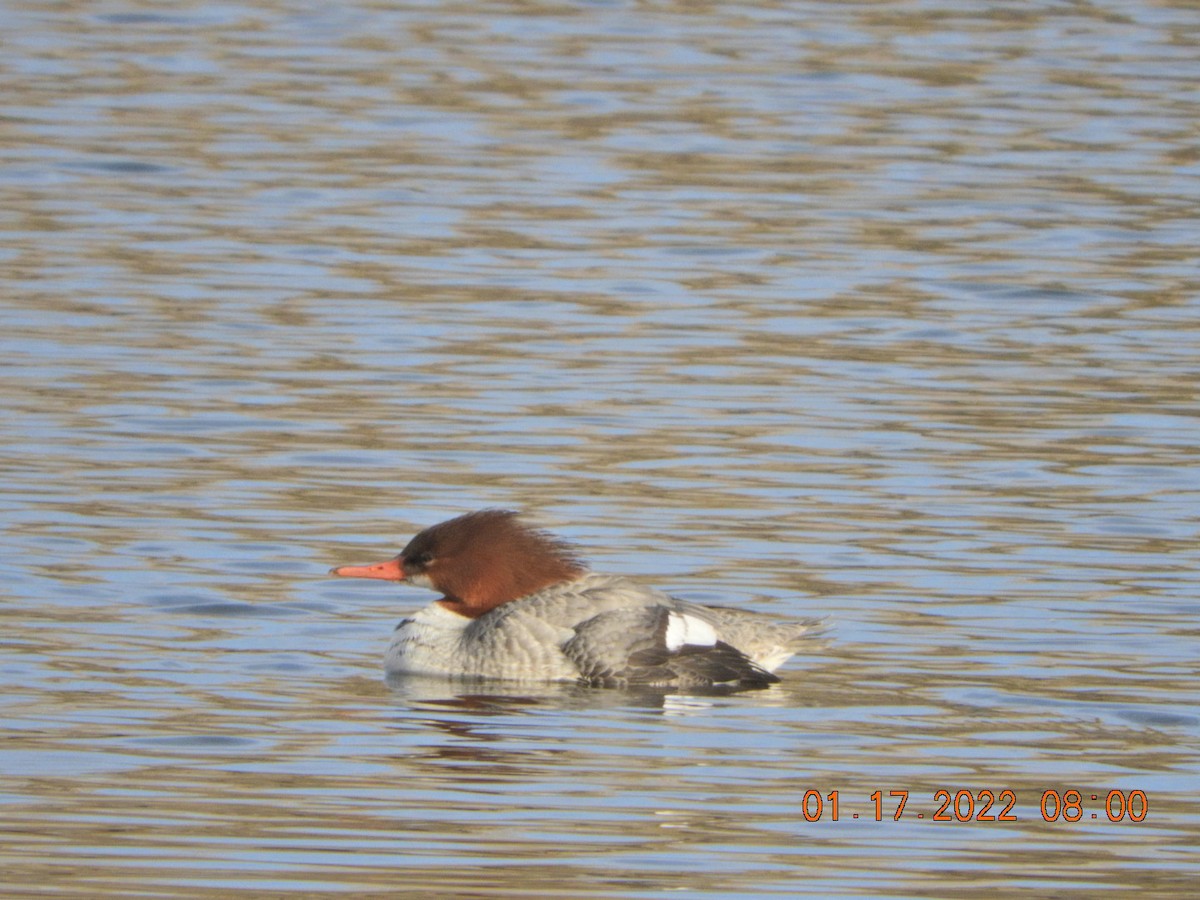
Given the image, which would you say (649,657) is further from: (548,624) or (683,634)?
(548,624)

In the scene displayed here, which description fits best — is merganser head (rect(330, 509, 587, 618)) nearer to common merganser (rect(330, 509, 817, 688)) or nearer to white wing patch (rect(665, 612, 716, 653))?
common merganser (rect(330, 509, 817, 688))

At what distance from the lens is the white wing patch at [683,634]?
9539 mm

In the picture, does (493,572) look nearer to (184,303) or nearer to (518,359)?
(518,359)

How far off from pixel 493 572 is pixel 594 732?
136 cm

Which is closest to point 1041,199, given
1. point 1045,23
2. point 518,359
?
point 518,359

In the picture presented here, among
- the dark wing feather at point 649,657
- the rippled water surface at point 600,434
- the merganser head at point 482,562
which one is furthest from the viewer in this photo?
the merganser head at point 482,562

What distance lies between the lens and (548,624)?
976cm

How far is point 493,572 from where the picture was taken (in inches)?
394
